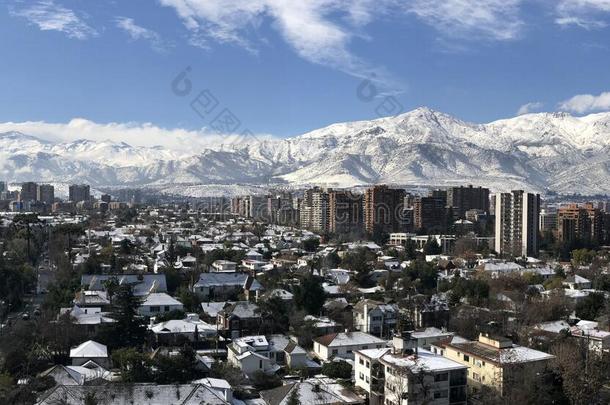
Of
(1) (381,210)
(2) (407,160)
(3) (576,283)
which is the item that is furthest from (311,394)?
(2) (407,160)

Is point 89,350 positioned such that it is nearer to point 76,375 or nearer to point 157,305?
point 76,375

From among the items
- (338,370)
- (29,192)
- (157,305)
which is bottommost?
(338,370)

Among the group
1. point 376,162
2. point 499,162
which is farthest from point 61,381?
point 499,162

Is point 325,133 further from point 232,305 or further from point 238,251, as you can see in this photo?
point 232,305

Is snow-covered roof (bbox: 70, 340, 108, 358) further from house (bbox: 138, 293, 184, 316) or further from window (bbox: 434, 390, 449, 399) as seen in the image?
window (bbox: 434, 390, 449, 399)

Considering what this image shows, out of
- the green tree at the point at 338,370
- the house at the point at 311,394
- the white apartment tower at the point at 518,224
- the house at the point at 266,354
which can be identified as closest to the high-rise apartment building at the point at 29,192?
the white apartment tower at the point at 518,224
